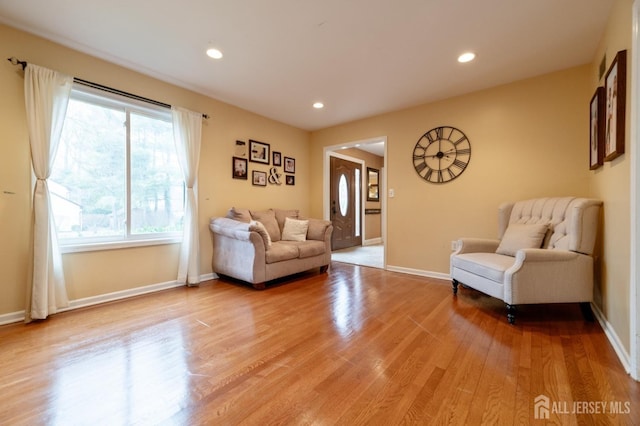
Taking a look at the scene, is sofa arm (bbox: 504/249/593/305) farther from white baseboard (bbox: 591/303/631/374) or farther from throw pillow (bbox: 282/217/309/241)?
throw pillow (bbox: 282/217/309/241)

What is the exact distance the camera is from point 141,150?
118 inches

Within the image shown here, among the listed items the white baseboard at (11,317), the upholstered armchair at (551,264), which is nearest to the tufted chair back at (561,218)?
the upholstered armchair at (551,264)

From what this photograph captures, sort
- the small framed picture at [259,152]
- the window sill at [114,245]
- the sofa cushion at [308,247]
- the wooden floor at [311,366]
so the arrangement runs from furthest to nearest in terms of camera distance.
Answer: the small framed picture at [259,152]
the sofa cushion at [308,247]
the window sill at [114,245]
the wooden floor at [311,366]

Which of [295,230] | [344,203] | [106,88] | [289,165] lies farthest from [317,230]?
[106,88]

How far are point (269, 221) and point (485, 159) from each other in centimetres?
298

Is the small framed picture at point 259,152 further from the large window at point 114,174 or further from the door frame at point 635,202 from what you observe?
the door frame at point 635,202

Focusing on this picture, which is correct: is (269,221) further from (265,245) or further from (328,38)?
(328,38)

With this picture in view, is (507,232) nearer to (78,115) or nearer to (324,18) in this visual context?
(324,18)

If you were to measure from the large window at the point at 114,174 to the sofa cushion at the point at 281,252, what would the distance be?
3.98 ft

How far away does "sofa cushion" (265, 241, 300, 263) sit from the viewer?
3.15 meters

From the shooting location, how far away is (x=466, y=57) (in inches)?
102

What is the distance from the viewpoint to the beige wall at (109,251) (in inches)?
85.7

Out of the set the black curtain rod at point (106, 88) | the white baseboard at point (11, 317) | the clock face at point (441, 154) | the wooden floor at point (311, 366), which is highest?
the black curtain rod at point (106, 88)

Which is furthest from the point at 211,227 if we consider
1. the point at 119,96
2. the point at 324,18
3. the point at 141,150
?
the point at 324,18
